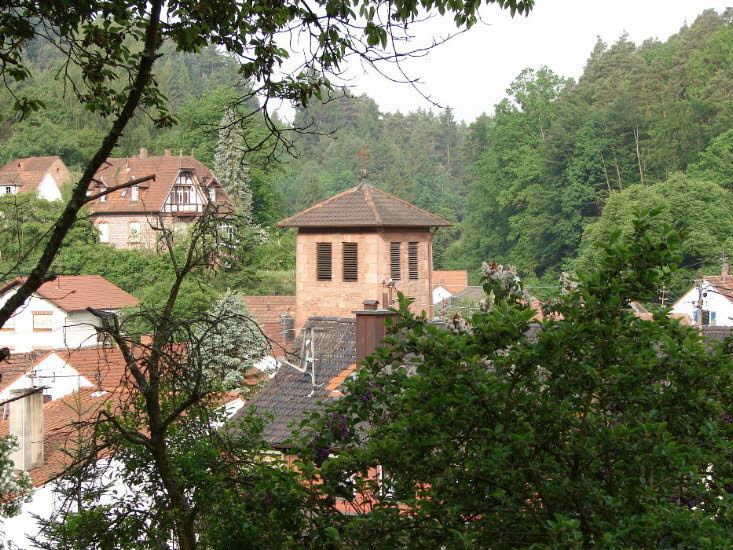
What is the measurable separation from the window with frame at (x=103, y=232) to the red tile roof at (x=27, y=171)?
627 cm

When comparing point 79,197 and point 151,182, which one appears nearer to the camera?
point 79,197

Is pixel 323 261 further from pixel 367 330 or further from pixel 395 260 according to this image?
pixel 367 330

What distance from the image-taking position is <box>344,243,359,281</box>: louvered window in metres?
37.5

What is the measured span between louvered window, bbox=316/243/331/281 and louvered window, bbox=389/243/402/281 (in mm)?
2367

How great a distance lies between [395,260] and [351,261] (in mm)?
1738

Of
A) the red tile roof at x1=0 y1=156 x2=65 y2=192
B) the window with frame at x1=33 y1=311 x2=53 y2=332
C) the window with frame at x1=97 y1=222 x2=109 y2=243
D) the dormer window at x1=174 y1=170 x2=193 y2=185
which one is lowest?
the window with frame at x1=33 y1=311 x2=53 y2=332

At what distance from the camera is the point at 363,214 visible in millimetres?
37938

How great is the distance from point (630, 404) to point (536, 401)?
1.38 ft

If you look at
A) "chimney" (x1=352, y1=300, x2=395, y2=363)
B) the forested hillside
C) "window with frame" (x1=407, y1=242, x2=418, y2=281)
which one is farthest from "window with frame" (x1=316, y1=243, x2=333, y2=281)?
"chimney" (x1=352, y1=300, x2=395, y2=363)

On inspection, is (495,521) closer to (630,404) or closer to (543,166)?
(630,404)

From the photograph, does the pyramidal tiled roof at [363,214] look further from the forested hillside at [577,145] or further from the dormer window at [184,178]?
the dormer window at [184,178]

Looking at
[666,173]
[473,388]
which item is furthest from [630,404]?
[666,173]

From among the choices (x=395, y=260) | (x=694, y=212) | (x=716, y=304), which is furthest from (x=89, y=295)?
(x=694, y=212)

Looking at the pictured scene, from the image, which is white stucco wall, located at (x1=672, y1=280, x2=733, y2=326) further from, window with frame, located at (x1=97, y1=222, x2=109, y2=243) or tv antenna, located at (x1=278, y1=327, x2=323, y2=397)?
window with frame, located at (x1=97, y1=222, x2=109, y2=243)
